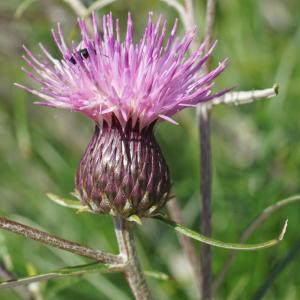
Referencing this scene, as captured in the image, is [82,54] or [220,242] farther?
[82,54]

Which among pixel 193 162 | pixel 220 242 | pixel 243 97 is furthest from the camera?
pixel 193 162

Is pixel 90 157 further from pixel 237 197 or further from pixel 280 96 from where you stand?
pixel 280 96

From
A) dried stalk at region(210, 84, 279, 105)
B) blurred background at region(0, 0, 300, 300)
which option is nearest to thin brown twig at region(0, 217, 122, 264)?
dried stalk at region(210, 84, 279, 105)

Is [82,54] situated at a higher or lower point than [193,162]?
higher

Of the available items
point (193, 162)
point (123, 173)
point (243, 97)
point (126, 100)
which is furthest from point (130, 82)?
point (193, 162)

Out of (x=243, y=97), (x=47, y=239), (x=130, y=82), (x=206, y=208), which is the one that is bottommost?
(x=206, y=208)

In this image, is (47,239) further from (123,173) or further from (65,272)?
(123,173)

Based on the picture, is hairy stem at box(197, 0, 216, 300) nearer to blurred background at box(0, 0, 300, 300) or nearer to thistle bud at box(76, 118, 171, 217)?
thistle bud at box(76, 118, 171, 217)

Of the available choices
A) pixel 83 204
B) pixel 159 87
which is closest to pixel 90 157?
pixel 83 204
